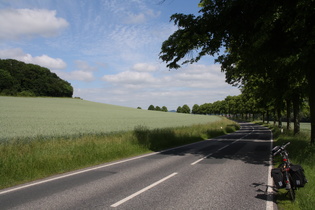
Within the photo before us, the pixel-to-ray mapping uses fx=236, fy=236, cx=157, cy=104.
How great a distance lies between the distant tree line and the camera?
7825 centimetres

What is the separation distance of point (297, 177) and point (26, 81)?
9869 cm

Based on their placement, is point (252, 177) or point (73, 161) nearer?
point (252, 177)

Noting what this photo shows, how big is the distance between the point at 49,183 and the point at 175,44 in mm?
9655

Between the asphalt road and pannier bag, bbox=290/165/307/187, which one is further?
the asphalt road

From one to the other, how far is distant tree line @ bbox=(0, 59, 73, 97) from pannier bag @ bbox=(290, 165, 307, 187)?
284 feet

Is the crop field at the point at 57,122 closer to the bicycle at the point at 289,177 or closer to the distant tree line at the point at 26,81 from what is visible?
the bicycle at the point at 289,177

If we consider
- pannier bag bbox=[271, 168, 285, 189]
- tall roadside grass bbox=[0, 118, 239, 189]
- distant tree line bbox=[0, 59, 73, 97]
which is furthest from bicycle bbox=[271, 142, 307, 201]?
distant tree line bbox=[0, 59, 73, 97]

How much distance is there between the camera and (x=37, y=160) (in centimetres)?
939

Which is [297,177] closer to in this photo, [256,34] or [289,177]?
[289,177]

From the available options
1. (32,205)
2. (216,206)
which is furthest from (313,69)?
(32,205)

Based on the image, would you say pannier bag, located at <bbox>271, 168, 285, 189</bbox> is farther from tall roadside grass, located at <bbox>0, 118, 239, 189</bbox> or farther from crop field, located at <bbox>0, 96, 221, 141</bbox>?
crop field, located at <bbox>0, 96, 221, 141</bbox>

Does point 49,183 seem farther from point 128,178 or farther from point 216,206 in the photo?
point 216,206

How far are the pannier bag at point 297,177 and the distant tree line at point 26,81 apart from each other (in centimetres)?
8669

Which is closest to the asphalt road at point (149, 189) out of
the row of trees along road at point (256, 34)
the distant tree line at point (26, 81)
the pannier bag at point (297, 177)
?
the pannier bag at point (297, 177)
